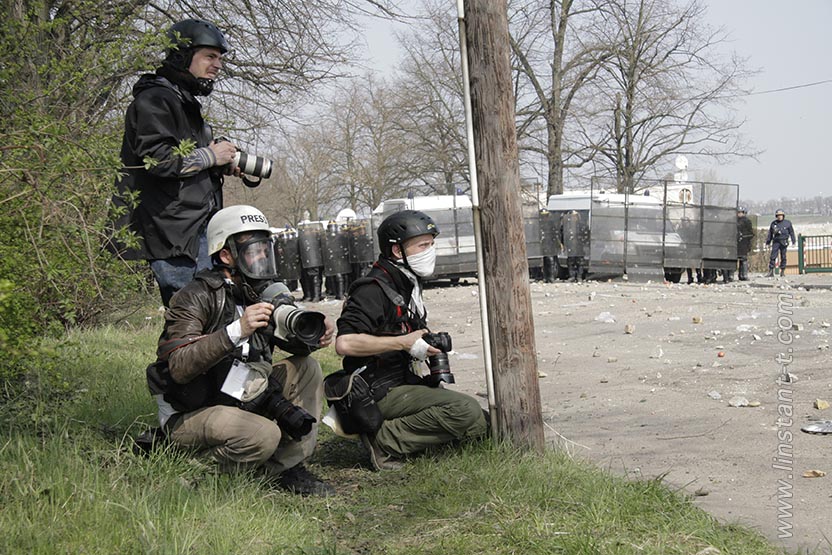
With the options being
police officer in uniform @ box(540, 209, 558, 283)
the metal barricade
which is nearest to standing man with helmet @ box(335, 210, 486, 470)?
police officer in uniform @ box(540, 209, 558, 283)

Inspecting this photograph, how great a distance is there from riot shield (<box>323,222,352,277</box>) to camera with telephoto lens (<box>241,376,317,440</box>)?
1908 cm

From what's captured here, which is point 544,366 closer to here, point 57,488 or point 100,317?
point 100,317

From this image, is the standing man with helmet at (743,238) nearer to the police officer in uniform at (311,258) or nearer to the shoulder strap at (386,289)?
the police officer in uniform at (311,258)

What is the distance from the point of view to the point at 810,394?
6.78m

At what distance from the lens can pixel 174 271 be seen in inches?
193

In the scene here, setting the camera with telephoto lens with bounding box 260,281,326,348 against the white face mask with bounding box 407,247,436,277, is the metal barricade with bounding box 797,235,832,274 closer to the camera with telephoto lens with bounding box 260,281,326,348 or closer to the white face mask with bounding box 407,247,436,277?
the white face mask with bounding box 407,247,436,277

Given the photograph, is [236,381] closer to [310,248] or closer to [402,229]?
[402,229]

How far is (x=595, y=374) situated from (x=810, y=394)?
87.7 inches

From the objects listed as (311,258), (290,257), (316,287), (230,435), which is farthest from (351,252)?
(230,435)

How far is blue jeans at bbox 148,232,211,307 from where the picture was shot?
4.86 metres

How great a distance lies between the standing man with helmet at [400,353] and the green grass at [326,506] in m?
0.15

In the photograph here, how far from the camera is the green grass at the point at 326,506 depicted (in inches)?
143

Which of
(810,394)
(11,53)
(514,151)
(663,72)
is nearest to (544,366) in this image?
(810,394)

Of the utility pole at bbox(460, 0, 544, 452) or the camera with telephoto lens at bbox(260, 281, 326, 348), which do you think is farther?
the utility pole at bbox(460, 0, 544, 452)
